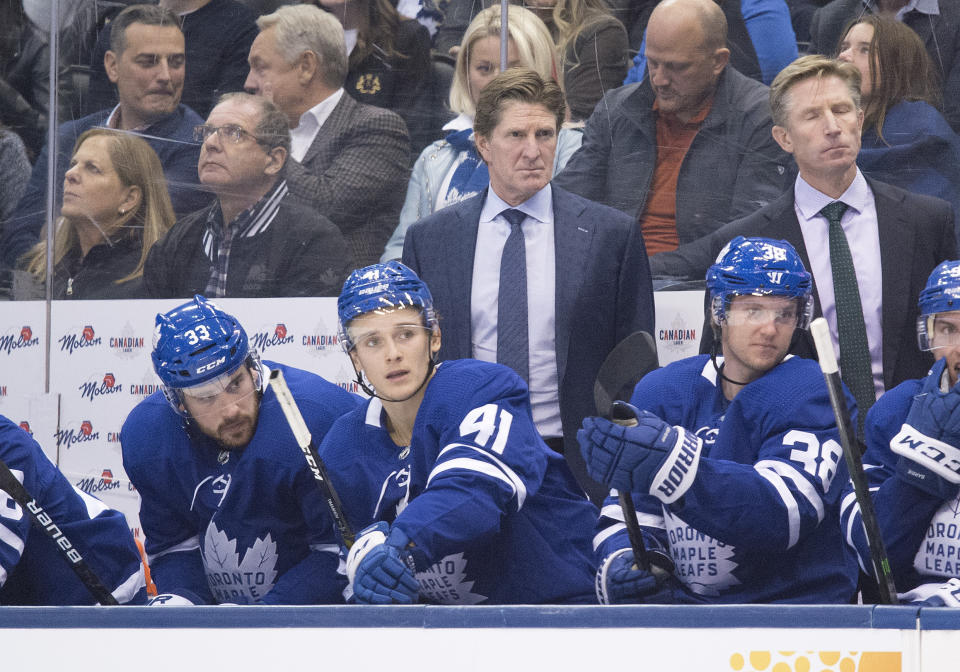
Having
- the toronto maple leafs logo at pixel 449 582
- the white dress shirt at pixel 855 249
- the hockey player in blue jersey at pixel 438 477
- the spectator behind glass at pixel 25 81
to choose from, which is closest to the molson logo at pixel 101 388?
the spectator behind glass at pixel 25 81

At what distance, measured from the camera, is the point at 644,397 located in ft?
8.49

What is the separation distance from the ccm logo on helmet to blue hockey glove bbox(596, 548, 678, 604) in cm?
94

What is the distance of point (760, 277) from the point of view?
2506mm

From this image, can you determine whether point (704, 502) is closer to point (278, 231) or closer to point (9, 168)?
point (278, 231)

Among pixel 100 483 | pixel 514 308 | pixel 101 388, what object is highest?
pixel 514 308

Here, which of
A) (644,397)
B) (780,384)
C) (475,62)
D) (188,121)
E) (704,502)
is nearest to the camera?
(704,502)

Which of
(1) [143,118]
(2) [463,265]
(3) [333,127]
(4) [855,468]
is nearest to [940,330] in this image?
(4) [855,468]

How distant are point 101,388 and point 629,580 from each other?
2592mm

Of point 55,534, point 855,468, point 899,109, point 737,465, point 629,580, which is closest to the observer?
point 855,468

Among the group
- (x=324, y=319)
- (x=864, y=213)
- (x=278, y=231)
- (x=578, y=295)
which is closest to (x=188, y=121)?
(x=278, y=231)

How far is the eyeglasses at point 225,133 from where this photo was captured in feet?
14.5

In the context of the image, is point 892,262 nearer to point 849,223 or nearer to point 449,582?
point 849,223
